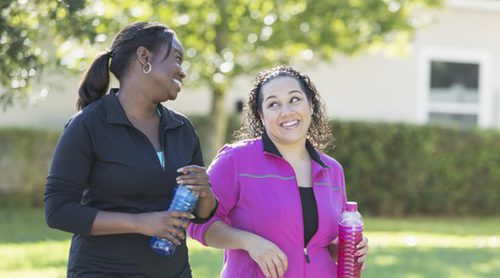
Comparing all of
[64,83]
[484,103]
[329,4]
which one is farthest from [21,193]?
[484,103]

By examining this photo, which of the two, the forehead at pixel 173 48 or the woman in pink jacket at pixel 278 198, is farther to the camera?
the woman in pink jacket at pixel 278 198

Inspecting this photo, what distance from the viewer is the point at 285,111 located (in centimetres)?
371

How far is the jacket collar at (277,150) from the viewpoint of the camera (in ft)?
12.3

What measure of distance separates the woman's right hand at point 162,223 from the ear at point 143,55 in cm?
62

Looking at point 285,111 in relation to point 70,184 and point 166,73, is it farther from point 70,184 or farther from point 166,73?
point 70,184

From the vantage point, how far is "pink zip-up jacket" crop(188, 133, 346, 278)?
11.8 ft

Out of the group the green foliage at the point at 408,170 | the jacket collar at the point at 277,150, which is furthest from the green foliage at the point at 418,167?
the jacket collar at the point at 277,150

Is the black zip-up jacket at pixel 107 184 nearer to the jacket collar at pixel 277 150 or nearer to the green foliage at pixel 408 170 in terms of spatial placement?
the jacket collar at pixel 277 150

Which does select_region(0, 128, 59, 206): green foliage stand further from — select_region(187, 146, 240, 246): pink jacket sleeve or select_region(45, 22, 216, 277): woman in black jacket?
select_region(45, 22, 216, 277): woman in black jacket

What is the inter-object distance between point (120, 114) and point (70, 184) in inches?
14.1

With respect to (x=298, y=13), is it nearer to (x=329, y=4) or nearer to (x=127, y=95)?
(x=329, y=4)

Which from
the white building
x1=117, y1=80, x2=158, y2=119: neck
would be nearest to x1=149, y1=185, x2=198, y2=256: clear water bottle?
x1=117, y1=80, x2=158, y2=119: neck

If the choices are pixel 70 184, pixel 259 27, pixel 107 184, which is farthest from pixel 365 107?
pixel 70 184

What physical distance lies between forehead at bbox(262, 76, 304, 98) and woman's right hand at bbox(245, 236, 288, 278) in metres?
0.73
